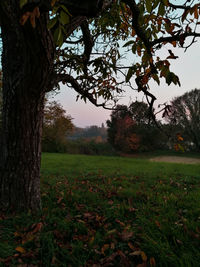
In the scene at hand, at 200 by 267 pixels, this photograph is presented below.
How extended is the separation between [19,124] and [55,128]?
2517 cm

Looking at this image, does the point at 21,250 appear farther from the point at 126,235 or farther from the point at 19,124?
the point at 19,124

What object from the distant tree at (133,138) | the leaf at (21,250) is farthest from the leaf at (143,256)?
the distant tree at (133,138)

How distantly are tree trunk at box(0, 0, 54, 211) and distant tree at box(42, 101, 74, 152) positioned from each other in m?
23.5

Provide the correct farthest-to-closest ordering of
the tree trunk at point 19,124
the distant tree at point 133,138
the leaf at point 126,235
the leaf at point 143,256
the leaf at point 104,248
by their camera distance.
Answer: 1. the distant tree at point 133,138
2. the tree trunk at point 19,124
3. the leaf at point 126,235
4. the leaf at point 104,248
5. the leaf at point 143,256

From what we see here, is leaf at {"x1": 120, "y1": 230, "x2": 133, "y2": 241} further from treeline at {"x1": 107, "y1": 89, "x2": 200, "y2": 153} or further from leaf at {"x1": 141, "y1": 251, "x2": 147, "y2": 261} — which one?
treeline at {"x1": 107, "y1": 89, "x2": 200, "y2": 153}

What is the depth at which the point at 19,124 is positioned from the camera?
2.54m

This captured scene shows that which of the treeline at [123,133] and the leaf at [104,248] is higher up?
the treeline at [123,133]

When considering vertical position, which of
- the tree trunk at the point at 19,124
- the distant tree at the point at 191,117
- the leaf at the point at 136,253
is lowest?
the leaf at the point at 136,253

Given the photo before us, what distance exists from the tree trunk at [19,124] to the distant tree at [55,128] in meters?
23.5

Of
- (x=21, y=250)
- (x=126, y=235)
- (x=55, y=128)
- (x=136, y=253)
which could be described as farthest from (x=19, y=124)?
(x=55, y=128)

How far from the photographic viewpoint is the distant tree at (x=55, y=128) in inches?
1015

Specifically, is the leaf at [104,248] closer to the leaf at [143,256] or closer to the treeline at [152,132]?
the leaf at [143,256]

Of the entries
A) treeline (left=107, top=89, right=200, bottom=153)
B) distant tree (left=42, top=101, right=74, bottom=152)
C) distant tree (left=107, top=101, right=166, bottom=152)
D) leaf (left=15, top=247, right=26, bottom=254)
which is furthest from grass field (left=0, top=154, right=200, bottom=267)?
distant tree (left=107, top=101, right=166, bottom=152)

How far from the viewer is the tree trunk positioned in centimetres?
231
